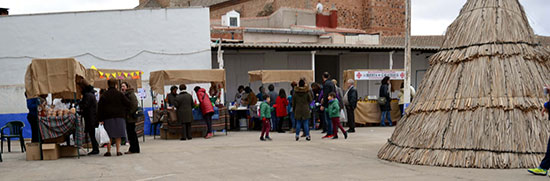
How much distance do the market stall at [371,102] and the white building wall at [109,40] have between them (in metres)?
5.50

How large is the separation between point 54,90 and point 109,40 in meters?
10.1

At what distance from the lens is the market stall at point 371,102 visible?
19.7 meters

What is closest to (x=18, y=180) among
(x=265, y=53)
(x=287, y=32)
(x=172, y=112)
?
(x=172, y=112)

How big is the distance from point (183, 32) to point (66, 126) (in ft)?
34.5

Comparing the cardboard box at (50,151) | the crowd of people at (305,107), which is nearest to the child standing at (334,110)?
the crowd of people at (305,107)

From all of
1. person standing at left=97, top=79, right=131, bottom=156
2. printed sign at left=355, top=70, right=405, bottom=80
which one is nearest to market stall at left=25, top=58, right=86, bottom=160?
person standing at left=97, top=79, right=131, bottom=156

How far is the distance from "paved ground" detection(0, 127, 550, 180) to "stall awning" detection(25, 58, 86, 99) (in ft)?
4.45

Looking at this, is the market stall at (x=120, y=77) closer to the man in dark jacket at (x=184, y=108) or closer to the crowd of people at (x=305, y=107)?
the man in dark jacket at (x=184, y=108)

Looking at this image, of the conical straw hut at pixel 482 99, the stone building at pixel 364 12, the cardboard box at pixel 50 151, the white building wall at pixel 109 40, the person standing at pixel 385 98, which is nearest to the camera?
the conical straw hut at pixel 482 99

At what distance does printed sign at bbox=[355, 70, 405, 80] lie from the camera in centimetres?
2031

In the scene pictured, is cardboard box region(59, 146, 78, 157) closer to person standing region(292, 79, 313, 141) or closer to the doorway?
person standing region(292, 79, 313, 141)

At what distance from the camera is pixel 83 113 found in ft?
37.3

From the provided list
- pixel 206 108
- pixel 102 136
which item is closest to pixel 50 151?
pixel 102 136

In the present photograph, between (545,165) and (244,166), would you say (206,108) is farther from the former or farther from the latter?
(545,165)
